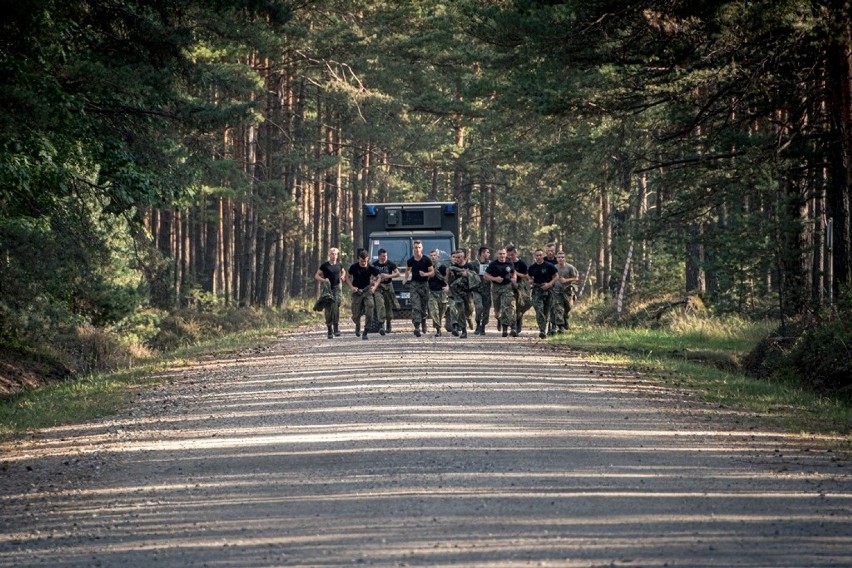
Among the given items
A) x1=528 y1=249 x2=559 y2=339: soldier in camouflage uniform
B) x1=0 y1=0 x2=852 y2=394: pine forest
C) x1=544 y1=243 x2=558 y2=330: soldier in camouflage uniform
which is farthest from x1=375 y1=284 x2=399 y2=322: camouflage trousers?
x1=0 y1=0 x2=852 y2=394: pine forest

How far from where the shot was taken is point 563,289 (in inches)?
1177

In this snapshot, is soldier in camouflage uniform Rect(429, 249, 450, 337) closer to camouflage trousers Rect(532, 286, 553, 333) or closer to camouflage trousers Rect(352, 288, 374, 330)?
camouflage trousers Rect(352, 288, 374, 330)

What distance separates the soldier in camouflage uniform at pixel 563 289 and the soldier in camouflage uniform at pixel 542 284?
0.12m

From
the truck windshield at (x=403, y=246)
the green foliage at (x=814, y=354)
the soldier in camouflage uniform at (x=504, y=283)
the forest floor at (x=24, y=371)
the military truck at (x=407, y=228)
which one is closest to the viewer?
the green foliage at (x=814, y=354)

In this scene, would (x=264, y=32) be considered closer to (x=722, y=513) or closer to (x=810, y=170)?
(x=810, y=170)

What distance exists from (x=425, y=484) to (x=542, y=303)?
2049 centimetres

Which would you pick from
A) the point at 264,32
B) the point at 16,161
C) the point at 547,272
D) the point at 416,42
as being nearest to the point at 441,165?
the point at 416,42

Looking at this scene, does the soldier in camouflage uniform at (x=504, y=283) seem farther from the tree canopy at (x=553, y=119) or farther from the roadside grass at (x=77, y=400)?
the roadside grass at (x=77, y=400)

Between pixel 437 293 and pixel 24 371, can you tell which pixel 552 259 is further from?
pixel 24 371

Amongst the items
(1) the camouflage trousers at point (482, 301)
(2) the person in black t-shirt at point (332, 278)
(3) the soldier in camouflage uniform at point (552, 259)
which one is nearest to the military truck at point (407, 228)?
(1) the camouflage trousers at point (482, 301)

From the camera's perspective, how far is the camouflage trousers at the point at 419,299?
98.6 ft

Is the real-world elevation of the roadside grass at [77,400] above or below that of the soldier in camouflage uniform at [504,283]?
below

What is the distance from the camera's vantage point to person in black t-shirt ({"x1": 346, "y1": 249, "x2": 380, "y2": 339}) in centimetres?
2961

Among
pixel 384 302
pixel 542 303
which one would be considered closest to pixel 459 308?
pixel 384 302
